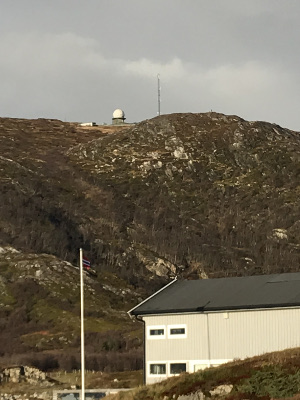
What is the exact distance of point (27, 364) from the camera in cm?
8750

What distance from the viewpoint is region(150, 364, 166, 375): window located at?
5964 cm

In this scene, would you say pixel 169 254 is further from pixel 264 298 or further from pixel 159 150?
pixel 264 298

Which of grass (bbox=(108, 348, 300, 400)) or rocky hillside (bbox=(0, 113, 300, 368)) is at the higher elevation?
rocky hillside (bbox=(0, 113, 300, 368))

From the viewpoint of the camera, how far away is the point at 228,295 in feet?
194

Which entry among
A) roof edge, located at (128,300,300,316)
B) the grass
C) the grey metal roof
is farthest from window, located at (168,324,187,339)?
the grass

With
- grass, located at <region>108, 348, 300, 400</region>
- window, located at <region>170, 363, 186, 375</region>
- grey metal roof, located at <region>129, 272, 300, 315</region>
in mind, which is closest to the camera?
grass, located at <region>108, 348, 300, 400</region>

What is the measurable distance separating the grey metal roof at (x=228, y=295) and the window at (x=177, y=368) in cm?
345

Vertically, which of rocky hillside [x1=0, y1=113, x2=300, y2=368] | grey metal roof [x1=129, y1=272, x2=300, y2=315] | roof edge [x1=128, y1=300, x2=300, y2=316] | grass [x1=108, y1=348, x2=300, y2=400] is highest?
rocky hillside [x1=0, y1=113, x2=300, y2=368]

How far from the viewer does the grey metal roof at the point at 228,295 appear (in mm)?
56344

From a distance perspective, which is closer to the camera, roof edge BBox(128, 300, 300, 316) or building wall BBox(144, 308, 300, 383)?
roof edge BBox(128, 300, 300, 316)

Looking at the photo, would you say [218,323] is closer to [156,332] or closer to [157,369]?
[156,332]

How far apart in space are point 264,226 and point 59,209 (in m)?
37.7

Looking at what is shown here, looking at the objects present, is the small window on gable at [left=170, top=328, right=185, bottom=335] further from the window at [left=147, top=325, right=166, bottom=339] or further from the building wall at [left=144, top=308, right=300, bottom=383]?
the window at [left=147, top=325, right=166, bottom=339]

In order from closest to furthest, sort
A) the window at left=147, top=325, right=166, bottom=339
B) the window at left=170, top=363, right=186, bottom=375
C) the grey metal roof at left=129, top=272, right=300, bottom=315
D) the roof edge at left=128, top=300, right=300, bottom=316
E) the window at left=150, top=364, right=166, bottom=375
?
1. the roof edge at left=128, top=300, right=300, bottom=316
2. the grey metal roof at left=129, top=272, right=300, bottom=315
3. the window at left=170, top=363, right=186, bottom=375
4. the window at left=150, top=364, right=166, bottom=375
5. the window at left=147, top=325, right=166, bottom=339
